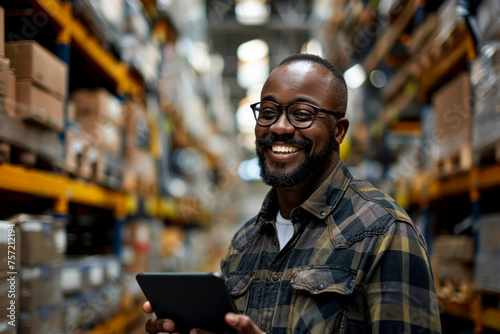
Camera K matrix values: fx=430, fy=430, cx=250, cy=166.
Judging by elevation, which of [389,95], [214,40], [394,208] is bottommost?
[394,208]

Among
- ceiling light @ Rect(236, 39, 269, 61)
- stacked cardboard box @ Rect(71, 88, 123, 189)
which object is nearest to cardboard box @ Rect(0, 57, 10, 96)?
stacked cardboard box @ Rect(71, 88, 123, 189)

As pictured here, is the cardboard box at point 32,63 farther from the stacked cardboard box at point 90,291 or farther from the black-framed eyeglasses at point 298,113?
the black-framed eyeglasses at point 298,113

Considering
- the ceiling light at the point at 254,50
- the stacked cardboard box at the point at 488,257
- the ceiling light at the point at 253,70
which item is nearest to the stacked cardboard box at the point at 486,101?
the stacked cardboard box at the point at 488,257

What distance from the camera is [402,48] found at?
19.5ft

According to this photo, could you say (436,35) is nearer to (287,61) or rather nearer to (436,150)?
(436,150)

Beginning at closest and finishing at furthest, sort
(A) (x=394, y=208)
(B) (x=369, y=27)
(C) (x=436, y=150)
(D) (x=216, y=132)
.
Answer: (A) (x=394, y=208), (C) (x=436, y=150), (B) (x=369, y=27), (D) (x=216, y=132)

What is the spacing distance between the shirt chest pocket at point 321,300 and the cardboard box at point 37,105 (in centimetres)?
188

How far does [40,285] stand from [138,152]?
2519 mm

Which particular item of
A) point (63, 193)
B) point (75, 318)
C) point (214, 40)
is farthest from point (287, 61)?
point (214, 40)

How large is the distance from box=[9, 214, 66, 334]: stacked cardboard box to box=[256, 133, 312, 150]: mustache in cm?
147

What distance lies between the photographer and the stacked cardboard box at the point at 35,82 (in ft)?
8.51

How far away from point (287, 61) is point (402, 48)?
460 centimetres

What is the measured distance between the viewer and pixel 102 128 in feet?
12.6

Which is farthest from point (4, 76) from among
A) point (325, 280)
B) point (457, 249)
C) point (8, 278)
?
point (457, 249)
